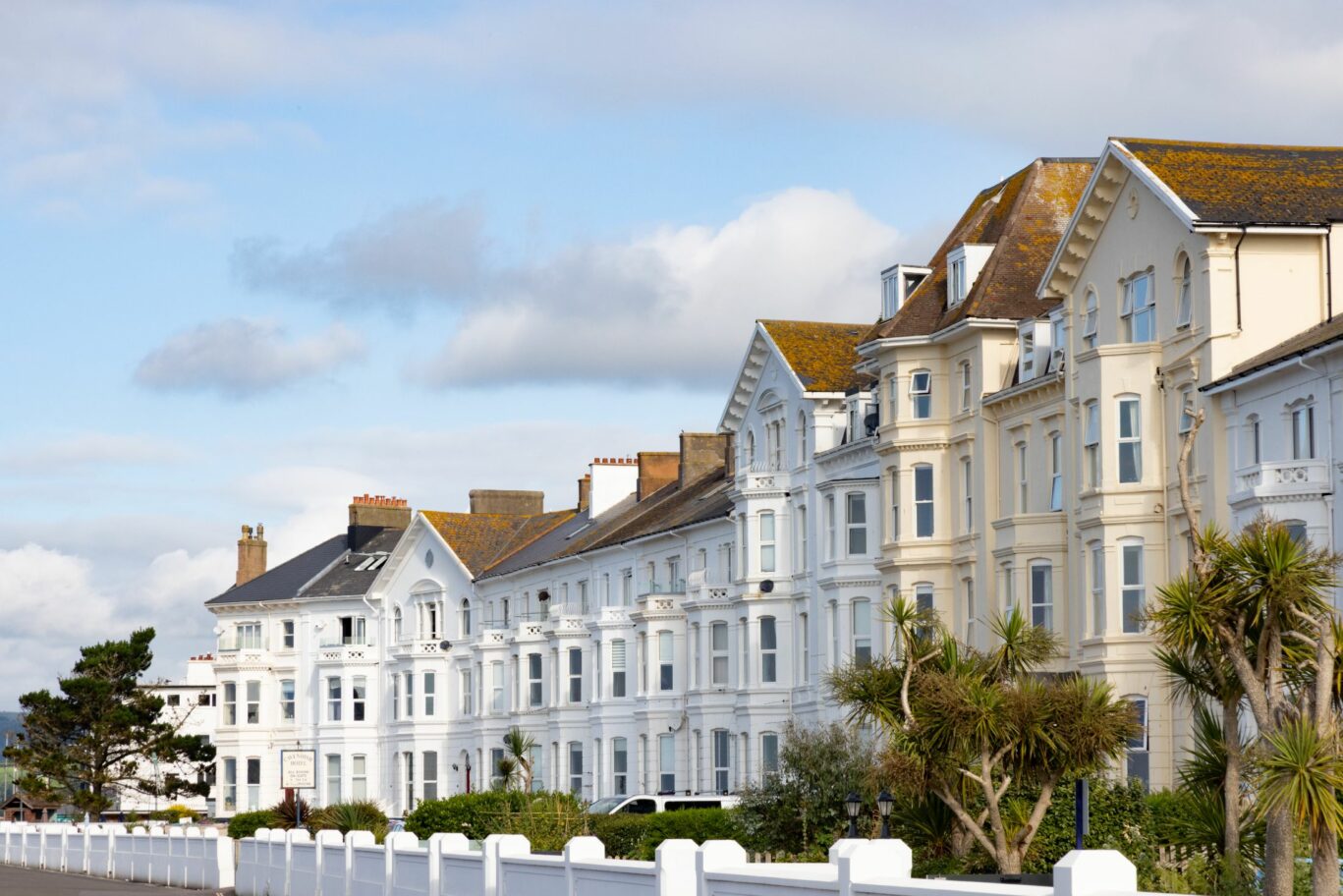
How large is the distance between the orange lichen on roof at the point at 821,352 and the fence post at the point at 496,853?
113ft

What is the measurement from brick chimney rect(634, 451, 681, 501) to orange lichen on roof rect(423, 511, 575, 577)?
7.24 m

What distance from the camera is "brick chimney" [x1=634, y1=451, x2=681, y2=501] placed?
253 feet

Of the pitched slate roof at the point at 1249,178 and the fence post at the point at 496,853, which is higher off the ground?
the pitched slate roof at the point at 1249,178

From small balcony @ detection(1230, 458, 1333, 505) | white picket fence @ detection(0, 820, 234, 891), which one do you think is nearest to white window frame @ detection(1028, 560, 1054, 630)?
small balcony @ detection(1230, 458, 1333, 505)

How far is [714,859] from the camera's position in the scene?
56.3 feet

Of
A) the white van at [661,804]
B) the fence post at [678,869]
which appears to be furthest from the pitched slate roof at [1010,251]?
the fence post at [678,869]

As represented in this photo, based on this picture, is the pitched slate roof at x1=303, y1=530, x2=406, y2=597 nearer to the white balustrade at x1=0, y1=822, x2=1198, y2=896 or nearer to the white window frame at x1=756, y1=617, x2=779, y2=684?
the white window frame at x1=756, y1=617, x2=779, y2=684

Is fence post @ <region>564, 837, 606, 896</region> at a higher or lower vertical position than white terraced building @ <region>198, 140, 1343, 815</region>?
lower

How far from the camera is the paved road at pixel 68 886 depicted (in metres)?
36.8

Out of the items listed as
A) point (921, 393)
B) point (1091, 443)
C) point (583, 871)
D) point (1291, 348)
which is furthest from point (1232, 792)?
point (921, 393)

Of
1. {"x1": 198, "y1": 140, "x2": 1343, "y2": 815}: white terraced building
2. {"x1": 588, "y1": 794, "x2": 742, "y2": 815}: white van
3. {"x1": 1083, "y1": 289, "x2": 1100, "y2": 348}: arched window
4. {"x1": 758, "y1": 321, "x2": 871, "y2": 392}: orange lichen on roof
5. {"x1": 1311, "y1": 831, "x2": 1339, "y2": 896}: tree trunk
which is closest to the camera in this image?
{"x1": 1311, "y1": 831, "x2": 1339, "y2": 896}: tree trunk

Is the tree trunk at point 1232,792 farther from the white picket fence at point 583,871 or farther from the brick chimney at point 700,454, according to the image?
the brick chimney at point 700,454

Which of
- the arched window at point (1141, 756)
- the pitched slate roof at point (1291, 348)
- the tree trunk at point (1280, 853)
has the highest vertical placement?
the pitched slate roof at point (1291, 348)

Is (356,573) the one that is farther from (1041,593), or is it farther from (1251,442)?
(1251,442)
